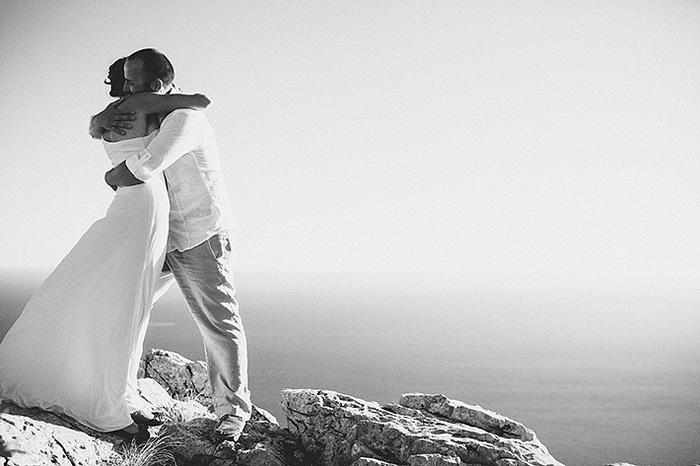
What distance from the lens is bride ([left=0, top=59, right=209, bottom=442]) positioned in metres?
4.43

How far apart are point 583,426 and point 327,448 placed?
10681 centimetres

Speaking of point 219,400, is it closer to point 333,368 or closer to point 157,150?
point 157,150

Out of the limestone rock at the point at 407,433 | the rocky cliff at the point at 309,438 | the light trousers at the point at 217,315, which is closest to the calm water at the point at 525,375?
the limestone rock at the point at 407,433

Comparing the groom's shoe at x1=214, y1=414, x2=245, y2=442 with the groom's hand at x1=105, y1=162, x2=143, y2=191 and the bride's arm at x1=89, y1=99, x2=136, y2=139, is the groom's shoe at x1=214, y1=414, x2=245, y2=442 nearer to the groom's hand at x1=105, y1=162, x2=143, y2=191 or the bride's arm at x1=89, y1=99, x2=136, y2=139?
the groom's hand at x1=105, y1=162, x2=143, y2=191

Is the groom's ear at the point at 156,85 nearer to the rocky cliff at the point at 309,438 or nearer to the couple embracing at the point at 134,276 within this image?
the couple embracing at the point at 134,276

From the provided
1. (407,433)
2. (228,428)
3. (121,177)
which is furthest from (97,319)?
(407,433)

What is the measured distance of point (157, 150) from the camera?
172 inches

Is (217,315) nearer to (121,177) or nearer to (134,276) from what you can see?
(134,276)

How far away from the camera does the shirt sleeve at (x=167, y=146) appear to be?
4355 millimetres

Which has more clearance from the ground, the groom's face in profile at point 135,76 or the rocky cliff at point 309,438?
the groom's face in profile at point 135,76

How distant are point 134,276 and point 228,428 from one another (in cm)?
144

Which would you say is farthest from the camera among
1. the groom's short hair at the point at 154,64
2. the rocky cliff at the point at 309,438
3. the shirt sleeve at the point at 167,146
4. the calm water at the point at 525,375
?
the calm water at the point at 525,375

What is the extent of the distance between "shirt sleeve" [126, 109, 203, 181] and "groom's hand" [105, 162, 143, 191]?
0.08 meters

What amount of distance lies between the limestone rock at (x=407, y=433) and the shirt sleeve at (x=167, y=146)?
98.2 inches
